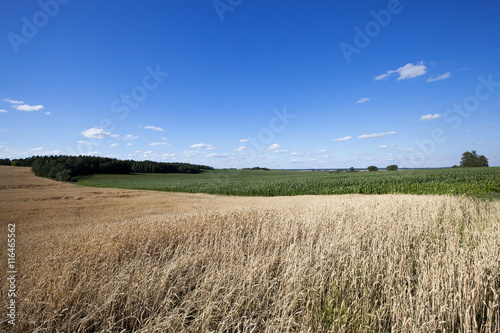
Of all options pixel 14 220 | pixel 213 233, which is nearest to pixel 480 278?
pixel 213 233

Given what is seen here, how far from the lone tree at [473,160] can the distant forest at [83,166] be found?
414ft

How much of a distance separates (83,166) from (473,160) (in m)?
158

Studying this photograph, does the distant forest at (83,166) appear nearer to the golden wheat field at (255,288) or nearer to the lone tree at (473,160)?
the golden wheat field at (255,288)

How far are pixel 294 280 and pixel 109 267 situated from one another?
374cm

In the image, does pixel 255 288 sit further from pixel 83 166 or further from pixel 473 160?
pixel 473 160

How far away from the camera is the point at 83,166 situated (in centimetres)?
6956

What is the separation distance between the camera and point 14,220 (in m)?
11.9

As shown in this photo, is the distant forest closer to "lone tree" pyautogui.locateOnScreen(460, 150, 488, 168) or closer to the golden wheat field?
the golden wheat field

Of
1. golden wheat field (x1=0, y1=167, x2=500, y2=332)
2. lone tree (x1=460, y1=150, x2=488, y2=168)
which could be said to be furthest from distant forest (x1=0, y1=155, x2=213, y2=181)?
lone tree (x1=460, y1=150, x2=488, y2=168)

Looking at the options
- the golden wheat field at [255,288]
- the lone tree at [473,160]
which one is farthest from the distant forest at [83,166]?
the lone tree at [473,160]

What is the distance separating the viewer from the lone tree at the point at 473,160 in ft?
321

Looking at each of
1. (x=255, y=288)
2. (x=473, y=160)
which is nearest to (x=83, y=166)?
(x=255, y=288)

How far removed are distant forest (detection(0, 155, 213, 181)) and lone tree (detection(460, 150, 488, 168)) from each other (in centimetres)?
12622

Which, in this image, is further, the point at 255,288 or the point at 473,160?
the point at 473,160
